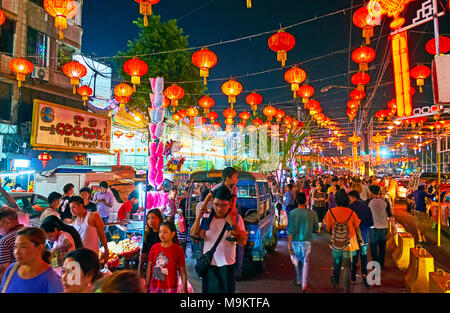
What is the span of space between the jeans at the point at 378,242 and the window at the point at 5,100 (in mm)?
18622

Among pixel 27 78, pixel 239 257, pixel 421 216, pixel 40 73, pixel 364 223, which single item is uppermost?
pixel 40 73

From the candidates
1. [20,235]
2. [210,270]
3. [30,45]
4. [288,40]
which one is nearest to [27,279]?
[20,235]

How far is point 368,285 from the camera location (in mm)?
5648

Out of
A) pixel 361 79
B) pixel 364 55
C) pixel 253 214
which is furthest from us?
pixel 361 79

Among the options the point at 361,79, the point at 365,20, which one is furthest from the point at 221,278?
the point at 361,79

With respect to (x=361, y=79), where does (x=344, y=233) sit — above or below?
below

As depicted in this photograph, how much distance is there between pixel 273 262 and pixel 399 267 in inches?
115

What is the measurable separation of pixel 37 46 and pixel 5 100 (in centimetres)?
406

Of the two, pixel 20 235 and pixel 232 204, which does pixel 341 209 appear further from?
pixel 20 235

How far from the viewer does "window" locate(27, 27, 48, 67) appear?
1700cm

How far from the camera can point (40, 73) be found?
1691 centimetres

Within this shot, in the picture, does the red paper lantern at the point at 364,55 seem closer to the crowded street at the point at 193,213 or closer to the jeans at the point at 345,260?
the crowded street at the point at 193,213

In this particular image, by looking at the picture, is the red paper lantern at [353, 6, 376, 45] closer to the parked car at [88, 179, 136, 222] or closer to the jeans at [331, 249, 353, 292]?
the jeans at [331, 249, 353, 292]

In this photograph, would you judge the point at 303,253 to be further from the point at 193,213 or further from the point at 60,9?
the point at 60,9
